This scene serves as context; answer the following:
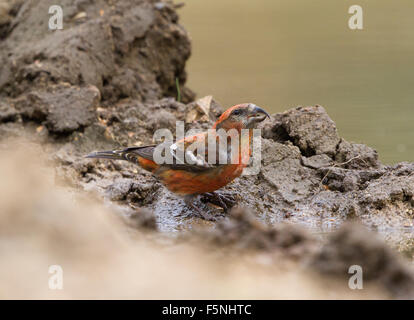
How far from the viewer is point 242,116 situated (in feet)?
16.8

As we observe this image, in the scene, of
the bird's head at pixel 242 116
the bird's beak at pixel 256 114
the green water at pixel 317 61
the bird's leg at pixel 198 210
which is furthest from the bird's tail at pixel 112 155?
the green water at pixel 317 61

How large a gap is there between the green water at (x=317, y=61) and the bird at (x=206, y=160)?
2.57 metres

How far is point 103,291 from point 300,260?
40.9 inches

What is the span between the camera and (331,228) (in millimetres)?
4973

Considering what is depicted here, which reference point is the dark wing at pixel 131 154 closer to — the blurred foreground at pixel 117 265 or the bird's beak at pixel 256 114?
the bird's beak at pixel 256 114

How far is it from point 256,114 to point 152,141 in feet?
5.33

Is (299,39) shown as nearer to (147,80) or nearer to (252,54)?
(252,54)

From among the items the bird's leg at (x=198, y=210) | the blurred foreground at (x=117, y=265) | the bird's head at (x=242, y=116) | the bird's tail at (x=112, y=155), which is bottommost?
the bird's leg at (x=198, y=210)

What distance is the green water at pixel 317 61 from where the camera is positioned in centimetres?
895

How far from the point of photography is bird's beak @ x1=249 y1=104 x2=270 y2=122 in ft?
16.8

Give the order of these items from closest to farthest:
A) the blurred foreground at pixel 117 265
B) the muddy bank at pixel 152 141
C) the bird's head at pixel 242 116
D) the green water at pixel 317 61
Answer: the blurred foreground at pixel 117 265
the muddy bank at pixel 152 141
the bird's head at pixel 242 116
the green water at pixel 317 61

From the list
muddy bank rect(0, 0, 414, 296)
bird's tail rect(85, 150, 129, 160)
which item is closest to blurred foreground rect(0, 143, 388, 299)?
muddy bank rect(0, 0, 414, 296)

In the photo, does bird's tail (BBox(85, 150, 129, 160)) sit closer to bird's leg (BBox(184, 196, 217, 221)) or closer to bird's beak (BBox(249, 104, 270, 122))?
bird's leg (BBox(184, 196, 217, 221))

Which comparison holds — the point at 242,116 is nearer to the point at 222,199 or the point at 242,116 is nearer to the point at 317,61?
the point at 222,199
